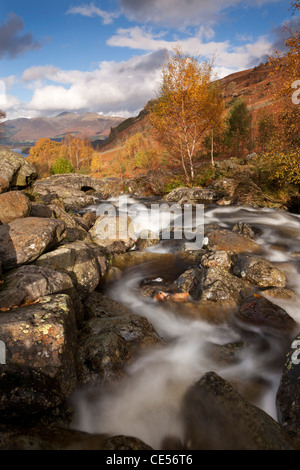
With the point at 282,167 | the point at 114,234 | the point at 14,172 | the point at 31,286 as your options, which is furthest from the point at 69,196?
the point at 31,286

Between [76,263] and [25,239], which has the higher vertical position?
[25,239]

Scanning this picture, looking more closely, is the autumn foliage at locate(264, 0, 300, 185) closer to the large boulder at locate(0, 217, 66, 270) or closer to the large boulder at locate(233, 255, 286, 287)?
the large boulder at locate(233, 255, 286, 287)

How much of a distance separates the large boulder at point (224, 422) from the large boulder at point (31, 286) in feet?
10.7

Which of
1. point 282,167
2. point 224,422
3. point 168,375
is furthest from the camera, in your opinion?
point 282,167

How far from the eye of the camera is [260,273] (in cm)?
840

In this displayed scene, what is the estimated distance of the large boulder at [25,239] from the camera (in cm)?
689

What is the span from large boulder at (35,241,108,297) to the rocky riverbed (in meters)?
0.04

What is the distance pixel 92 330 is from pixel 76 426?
1.94 meters

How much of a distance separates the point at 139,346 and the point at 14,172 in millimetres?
8756

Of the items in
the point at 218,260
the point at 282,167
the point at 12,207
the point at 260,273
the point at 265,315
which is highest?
the point at 282,167

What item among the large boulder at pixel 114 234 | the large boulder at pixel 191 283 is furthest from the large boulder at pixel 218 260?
the large boulder at pixel 114 234

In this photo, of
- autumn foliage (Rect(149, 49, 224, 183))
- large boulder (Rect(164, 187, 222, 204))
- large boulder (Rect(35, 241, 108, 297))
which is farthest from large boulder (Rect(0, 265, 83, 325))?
autumn foliage (Rect(149, 49, 224, 183))

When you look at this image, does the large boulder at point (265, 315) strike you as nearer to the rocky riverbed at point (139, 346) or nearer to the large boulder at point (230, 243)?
the rocky riverbed at point (139, 346)

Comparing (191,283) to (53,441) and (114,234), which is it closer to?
(114,234)
